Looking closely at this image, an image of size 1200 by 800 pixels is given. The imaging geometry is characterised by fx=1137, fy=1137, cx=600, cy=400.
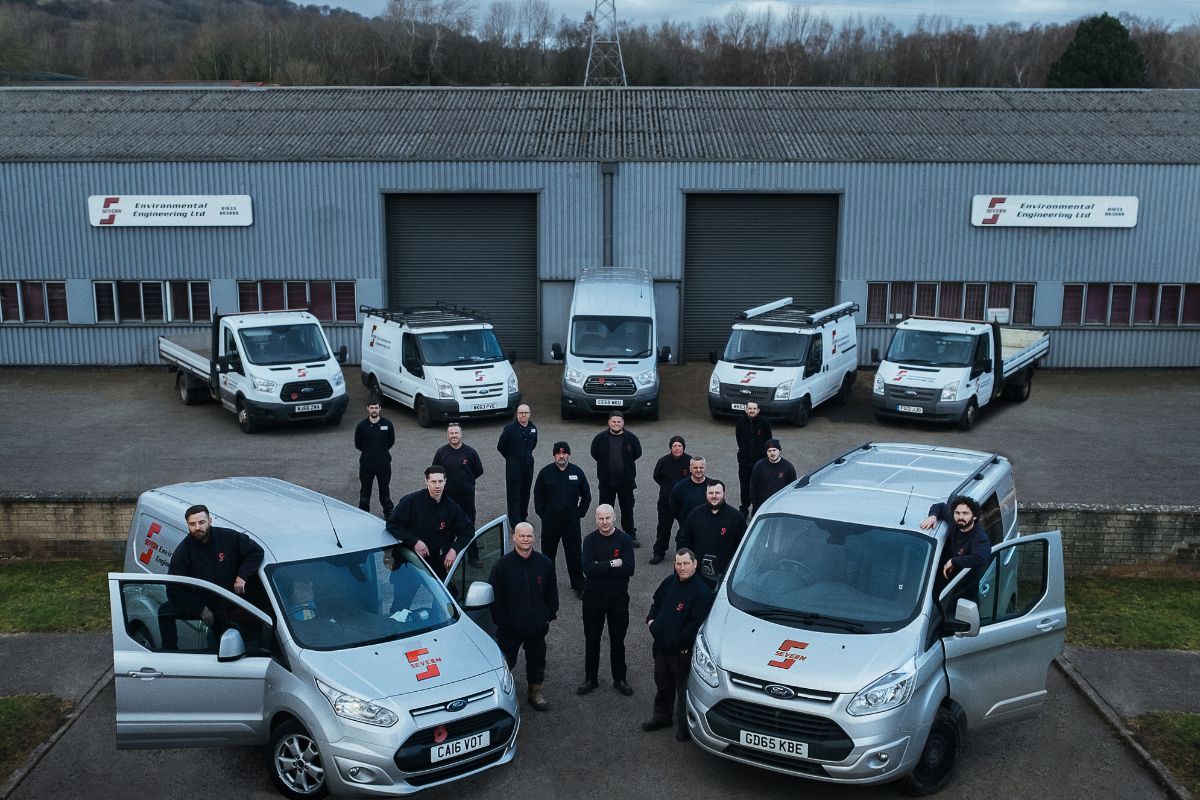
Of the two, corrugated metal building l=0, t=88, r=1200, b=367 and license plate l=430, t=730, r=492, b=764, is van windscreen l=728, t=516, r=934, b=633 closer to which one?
license plate l=430, t=730, r=492, b=764

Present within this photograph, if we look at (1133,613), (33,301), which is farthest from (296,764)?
(33,301)

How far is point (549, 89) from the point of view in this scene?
1204 inches

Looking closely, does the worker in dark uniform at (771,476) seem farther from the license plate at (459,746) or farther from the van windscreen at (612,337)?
the van windscreen at (612,337)

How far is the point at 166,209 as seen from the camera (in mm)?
25984

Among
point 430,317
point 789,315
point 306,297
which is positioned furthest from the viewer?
point 306,297

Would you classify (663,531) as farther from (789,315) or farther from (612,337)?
(789,315)

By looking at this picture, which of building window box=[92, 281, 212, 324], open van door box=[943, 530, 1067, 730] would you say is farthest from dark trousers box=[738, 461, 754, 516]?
building window box=[92, 281, 212, 324]

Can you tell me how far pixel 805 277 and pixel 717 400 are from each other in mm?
7458

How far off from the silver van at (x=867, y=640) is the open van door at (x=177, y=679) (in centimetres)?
302

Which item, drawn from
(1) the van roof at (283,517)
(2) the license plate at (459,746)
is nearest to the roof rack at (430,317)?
(1) the van roof at (283,517)

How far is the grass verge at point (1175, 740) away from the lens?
26.8 feet

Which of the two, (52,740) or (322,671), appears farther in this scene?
(52,740)

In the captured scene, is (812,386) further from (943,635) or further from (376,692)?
(376,692)

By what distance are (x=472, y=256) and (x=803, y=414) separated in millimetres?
10118
